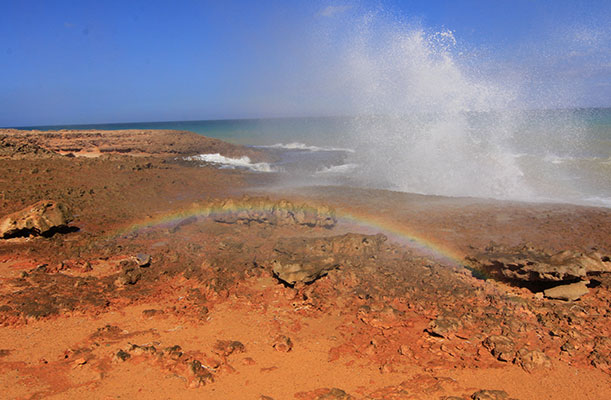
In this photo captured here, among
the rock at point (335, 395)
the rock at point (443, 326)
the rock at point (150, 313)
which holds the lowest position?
the rock at point (335, 395)

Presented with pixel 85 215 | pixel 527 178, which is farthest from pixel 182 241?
pixel 527 178

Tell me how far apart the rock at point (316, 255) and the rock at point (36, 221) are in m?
4.76

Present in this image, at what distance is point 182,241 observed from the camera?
7566 millimetres

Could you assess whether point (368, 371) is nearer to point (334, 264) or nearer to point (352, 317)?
point (352, 317)

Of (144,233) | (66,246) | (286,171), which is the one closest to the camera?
(66,246)

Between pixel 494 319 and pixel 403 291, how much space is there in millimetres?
1226

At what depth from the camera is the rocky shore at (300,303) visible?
3.73 m

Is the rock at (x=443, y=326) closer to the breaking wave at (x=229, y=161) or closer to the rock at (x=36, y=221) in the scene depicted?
the rock at (x=36, y=221)

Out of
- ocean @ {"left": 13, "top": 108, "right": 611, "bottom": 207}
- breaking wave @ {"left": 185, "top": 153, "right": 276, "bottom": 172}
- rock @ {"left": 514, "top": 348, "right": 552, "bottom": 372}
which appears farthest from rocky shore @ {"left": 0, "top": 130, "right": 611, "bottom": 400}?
breaking wave @ {"left": 185, "top": 153, "right": 276, "bottom": 172}

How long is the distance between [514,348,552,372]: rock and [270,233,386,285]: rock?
274cm

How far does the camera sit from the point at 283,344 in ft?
14.0

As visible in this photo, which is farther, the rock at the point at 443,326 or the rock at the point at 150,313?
the rock at the point at 150,313

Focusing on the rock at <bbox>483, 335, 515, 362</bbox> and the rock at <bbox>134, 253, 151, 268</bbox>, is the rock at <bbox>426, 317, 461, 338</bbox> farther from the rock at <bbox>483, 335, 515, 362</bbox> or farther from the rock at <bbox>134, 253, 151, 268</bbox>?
the rock at <bbox>134, 253, 151, 268</bbox>

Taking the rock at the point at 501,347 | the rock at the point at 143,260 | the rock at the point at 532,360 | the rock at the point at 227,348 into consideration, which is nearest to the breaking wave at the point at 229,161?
the rock at the point at 143,260
